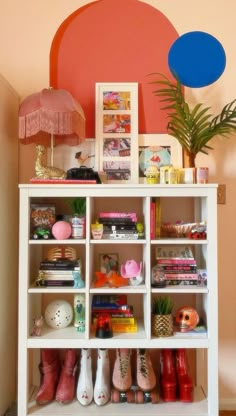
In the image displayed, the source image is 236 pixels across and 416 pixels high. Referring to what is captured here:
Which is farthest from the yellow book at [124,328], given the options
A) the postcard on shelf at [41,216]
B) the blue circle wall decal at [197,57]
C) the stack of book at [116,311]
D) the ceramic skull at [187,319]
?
the blue circle wall decal at [197,57]

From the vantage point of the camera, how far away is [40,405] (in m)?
1.75

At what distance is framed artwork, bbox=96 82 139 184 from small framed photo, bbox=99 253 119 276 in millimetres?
406

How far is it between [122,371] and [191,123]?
1.28 meters

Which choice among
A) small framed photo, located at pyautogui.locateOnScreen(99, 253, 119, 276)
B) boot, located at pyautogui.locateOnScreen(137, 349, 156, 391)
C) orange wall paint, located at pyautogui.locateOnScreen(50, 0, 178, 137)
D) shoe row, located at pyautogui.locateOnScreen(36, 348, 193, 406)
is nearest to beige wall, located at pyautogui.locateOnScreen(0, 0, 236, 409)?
orange wall paint, located at pyautogui.locateOnScreen(50, 0, 178, 137)

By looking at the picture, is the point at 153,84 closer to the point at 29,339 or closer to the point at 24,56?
the point at 24,56

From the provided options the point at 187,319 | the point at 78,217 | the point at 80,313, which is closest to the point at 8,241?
the point at 78,217

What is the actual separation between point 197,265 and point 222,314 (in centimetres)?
33

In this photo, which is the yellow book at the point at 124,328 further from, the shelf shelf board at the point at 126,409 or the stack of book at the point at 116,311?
the shelf shelf board at the point at 126,409

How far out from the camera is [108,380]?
180 cm

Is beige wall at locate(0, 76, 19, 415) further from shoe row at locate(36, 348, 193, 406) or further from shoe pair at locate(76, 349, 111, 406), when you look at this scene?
shoe pair at locate(76, 349, 111, 406)

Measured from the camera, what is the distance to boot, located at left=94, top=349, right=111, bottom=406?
175cm

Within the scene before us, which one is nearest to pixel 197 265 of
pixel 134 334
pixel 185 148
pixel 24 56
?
pixel 134 334

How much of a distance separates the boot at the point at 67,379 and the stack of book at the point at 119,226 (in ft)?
2.11

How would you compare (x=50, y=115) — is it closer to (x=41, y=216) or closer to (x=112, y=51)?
(x=41, y=216)
